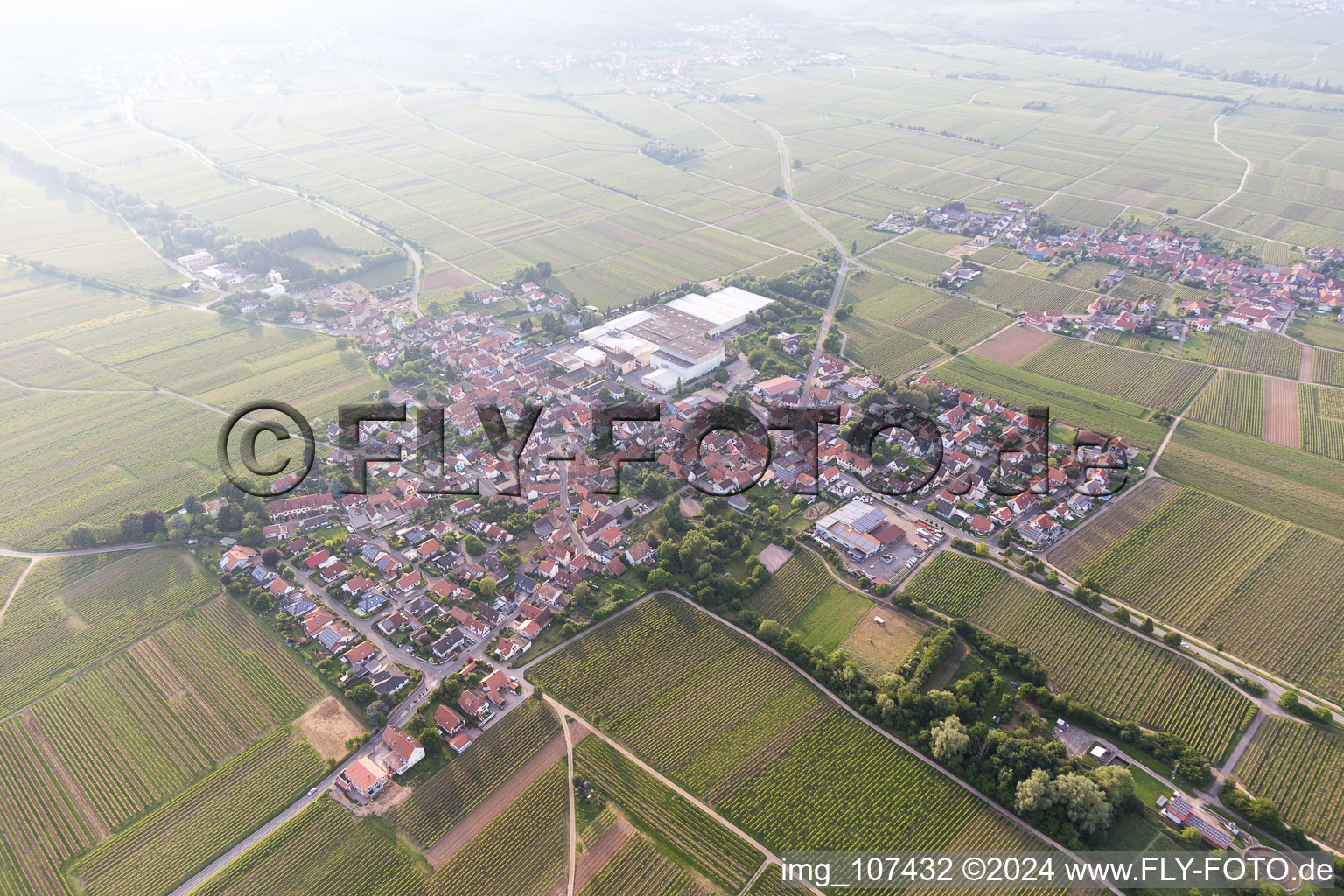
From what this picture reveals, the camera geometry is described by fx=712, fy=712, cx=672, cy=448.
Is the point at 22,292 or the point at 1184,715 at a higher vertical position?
the point at 22,292

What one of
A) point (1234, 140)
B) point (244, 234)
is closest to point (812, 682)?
point (244, 234)

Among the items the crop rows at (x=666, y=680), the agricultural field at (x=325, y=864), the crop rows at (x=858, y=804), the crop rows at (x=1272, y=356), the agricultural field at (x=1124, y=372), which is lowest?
the crop rows at (x=1272, y=356)

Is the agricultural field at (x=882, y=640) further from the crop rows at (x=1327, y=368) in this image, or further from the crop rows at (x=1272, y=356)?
the crop rows at (x=1327, y=368)

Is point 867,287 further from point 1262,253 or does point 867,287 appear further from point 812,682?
point 812,682

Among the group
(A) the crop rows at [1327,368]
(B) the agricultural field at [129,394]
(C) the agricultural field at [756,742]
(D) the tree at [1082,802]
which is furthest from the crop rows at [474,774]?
(A) the crop rows at [1327,368]

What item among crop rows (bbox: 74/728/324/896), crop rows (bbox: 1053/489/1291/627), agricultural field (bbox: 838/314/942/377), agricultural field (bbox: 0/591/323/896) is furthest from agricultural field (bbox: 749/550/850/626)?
agricultural field (bbox: 838/314/942/377)

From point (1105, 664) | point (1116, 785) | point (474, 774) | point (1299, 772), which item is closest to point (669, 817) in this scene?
point (474, 774)
